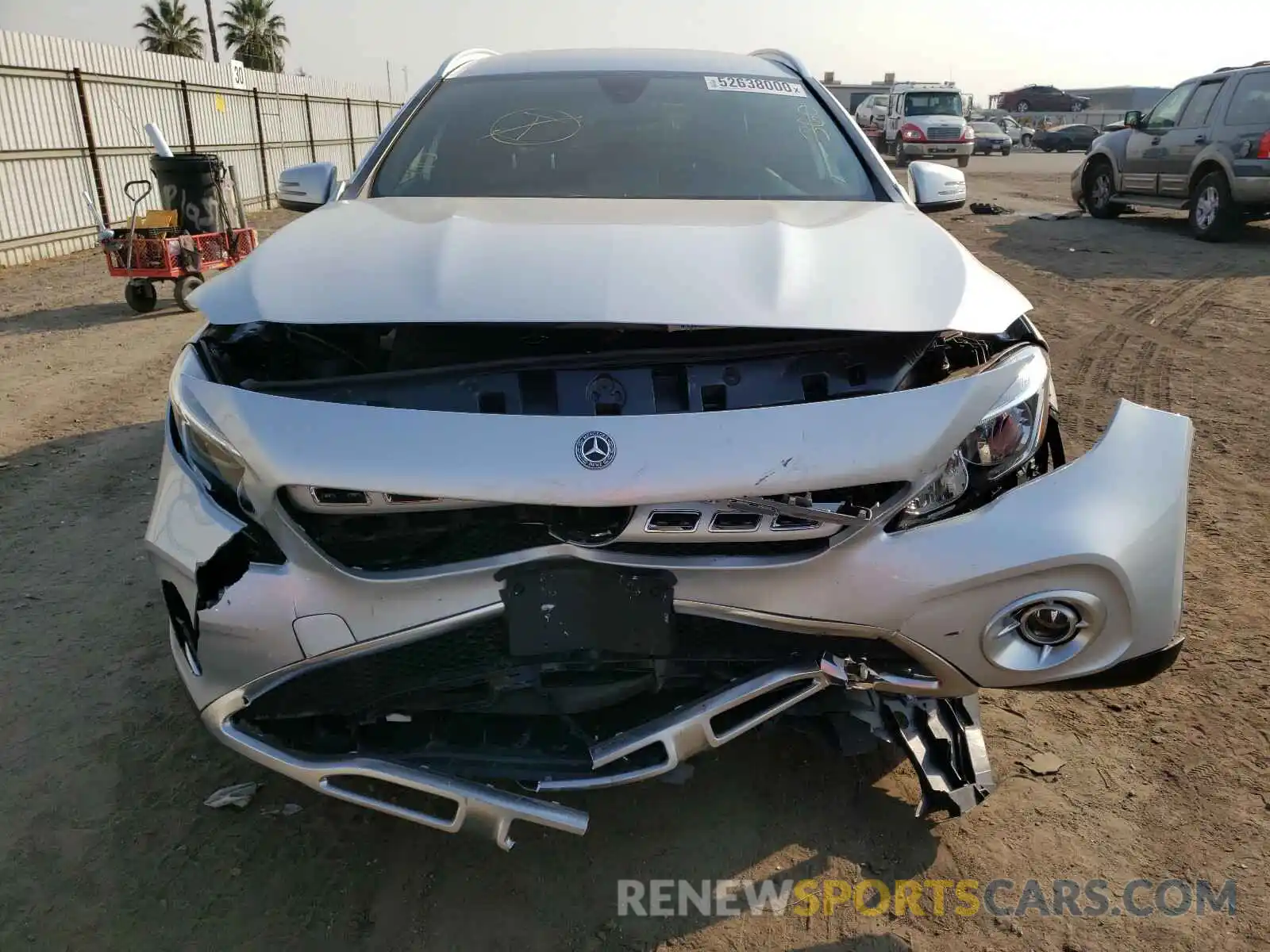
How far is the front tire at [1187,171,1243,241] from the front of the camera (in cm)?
1056

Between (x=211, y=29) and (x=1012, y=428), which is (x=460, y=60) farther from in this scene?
(x=211, y=29)

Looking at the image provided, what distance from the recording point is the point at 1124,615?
181cm

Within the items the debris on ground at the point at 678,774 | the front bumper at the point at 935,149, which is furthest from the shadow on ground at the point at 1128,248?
the front bumper at the point at 935,149

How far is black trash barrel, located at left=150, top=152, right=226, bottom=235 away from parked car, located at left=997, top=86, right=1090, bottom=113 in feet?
174

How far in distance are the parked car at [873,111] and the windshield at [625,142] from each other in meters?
29.0

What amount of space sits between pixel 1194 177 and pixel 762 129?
10147 mm

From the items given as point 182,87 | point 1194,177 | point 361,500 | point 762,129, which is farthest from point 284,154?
point 361,500

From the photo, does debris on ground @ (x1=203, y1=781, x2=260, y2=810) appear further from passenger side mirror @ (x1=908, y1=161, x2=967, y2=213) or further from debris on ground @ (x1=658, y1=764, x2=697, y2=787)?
passenger side mirror @ (x1=908, y1=161, x2=967, y2=213)

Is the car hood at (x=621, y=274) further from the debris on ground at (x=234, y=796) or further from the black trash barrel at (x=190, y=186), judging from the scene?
the black trash barrel at (x=190, y=186)

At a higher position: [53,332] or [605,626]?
[605,626]

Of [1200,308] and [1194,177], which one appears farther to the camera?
[1194,177]

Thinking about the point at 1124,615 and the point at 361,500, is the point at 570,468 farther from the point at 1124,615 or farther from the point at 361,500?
the point at 1124,615

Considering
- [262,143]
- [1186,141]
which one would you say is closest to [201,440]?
[1186,141]

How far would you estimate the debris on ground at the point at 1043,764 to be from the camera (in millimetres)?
2375
